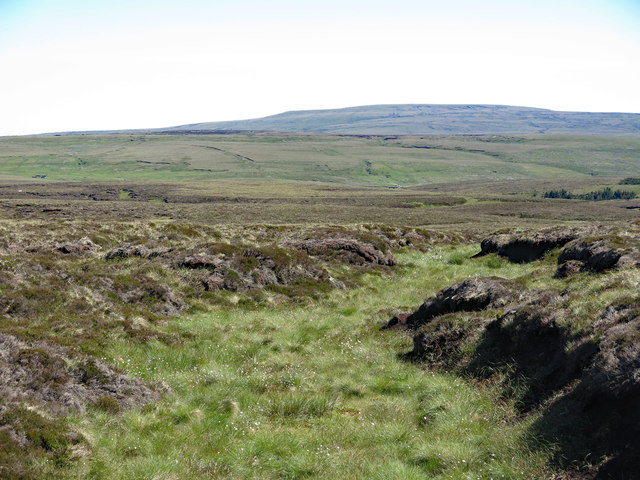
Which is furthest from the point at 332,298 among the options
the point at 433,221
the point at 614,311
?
the point at 433,221

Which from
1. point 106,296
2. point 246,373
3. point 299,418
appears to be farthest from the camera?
point 106,296

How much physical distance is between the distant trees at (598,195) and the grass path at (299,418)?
626ft

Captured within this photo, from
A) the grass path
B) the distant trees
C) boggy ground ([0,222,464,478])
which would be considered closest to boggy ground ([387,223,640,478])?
the grass path

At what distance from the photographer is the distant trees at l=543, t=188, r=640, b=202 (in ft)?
578

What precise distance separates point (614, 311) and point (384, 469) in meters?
6.28

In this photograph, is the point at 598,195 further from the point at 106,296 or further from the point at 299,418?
the point at 299,418

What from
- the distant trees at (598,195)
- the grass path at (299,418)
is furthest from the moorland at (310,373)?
the distant trees at (598,195)

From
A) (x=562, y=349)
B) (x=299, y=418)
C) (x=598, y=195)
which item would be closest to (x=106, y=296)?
(x=299, y=418)

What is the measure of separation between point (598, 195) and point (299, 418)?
207076mm

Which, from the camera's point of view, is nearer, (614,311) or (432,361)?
(614,311)

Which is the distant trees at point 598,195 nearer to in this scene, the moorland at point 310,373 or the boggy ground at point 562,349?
the moorland at point 310,373

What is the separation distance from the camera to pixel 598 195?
180750 millimetres

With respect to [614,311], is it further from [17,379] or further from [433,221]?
[433,221]

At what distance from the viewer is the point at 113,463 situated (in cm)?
755
